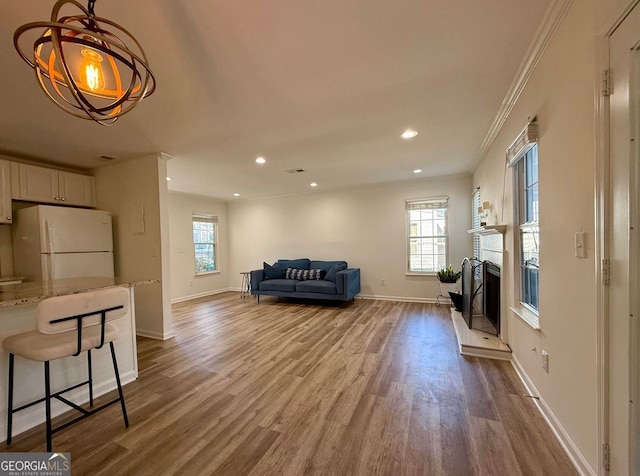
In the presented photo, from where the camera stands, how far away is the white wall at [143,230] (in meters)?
3.51

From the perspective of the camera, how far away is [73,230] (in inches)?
133

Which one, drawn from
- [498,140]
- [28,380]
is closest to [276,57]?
[498,140]

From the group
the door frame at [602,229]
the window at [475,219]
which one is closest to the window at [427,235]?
the window at [475,219]

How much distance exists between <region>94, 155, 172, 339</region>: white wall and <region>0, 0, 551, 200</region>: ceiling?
0.88 feet

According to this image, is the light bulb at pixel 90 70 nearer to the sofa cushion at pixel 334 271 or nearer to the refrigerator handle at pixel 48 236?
the refrigerator handle at pixel 48 236

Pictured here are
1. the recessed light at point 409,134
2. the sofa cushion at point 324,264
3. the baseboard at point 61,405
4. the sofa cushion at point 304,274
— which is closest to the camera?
the baseboard at point 61,405

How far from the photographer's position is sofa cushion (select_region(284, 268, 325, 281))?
5.60 m

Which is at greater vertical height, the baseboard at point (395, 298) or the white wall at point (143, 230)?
the white wall at point (143, 230)

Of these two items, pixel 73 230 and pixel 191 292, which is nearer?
pixel 73 230

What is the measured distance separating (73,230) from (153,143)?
1604mm

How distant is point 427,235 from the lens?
5.29 meters

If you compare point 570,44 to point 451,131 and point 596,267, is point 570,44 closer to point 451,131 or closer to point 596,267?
point 596,267

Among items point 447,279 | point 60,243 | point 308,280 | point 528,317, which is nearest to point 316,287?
point 308,280

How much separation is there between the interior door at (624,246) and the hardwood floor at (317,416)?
0.53 m
